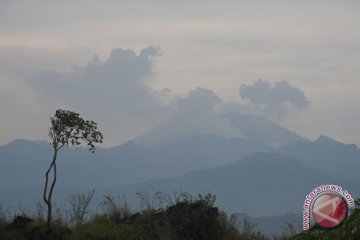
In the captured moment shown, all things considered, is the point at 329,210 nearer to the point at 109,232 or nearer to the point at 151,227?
the point at 109,232

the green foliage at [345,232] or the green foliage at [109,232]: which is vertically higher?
the green foliage at [109,232]

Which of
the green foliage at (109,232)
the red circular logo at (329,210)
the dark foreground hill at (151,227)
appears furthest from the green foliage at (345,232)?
the green foliage at (109,232)

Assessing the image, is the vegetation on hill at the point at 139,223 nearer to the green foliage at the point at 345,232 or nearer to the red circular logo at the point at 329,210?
the red circular logo at the point at 329,210

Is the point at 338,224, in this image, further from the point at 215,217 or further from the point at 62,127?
the point at 62,127

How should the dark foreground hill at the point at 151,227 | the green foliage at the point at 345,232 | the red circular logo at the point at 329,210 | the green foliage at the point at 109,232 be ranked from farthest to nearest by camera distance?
the dark foreground hill at the point at 151,227 → the green foliage at the point at 109,232 → the red circular logo at the point at 329,210 → the green foliage at the point at 345,232

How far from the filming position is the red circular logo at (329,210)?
4.32m

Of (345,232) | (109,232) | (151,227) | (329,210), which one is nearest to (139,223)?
(151,227)

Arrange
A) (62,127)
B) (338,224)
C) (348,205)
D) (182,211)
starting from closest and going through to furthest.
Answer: (338,224), (348,205), (182,211), (62,127)

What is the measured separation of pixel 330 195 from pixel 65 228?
56.3ft

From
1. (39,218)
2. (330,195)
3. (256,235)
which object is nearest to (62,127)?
(39,218)

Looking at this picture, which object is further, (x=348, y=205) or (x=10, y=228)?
(x=10, y=228)

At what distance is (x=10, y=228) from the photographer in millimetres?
20500

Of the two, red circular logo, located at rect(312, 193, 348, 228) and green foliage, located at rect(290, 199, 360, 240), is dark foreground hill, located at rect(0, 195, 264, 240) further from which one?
green foliage, located at rect(290, 199, 360, 240)

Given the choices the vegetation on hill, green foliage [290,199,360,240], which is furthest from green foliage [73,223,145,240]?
green foliage [290,199,360,240]
